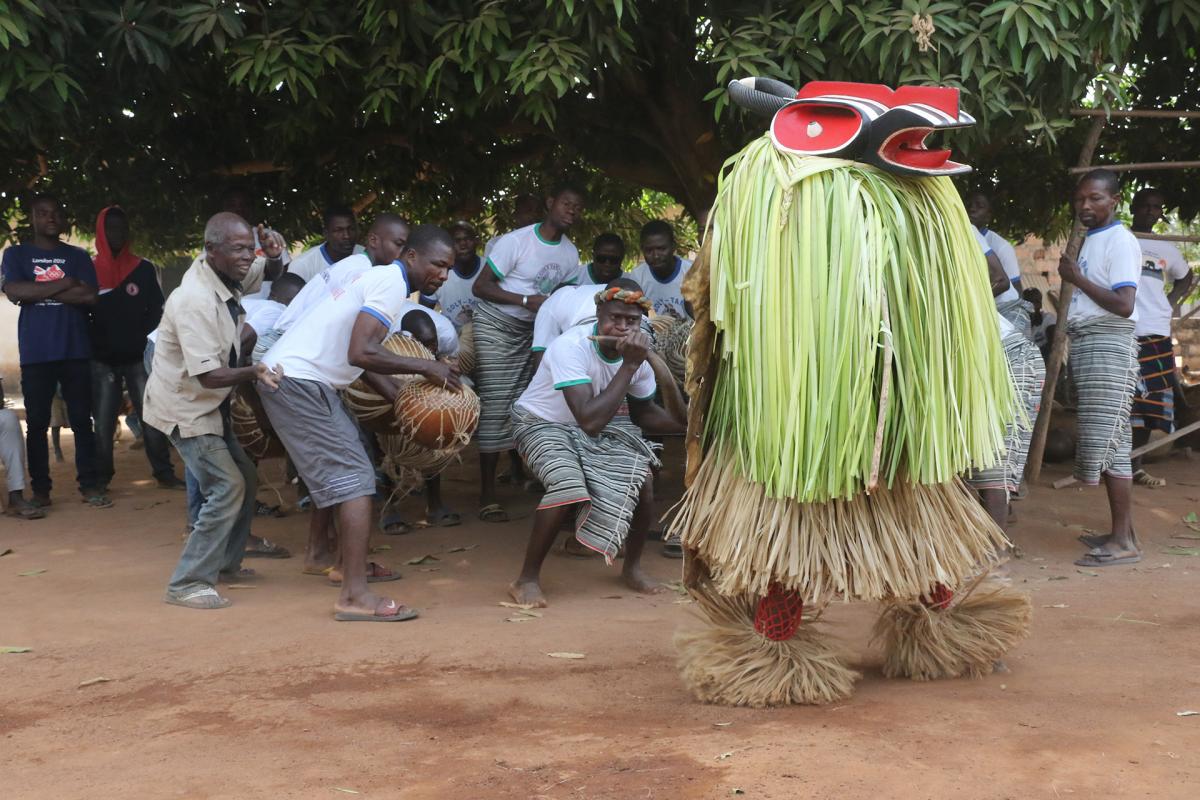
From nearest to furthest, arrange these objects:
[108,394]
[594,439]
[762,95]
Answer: [762,95], [594,439], [108,394]

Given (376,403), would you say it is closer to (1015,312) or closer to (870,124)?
(870,124)

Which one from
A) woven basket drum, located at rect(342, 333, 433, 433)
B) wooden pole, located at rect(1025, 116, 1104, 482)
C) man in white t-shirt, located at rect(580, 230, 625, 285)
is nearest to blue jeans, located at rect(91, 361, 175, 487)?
woven basket drum, located at rect(342, 333, 433, 433)

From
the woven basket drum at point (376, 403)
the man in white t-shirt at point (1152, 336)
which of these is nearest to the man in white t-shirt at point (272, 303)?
the woven basket drum at point (376, 403)


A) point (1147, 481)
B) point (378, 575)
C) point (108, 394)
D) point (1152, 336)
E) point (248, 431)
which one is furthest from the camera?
point (108, 394)

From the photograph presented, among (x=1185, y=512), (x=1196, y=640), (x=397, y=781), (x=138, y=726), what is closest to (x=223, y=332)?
(x=138, y=726)

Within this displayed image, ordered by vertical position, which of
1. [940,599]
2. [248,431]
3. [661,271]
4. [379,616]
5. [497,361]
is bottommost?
[379,616]

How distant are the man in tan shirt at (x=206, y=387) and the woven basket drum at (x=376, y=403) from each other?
25.7 inches

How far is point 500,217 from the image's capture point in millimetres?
11555

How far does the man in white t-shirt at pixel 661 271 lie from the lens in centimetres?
729

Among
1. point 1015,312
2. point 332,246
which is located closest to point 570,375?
point 332,246

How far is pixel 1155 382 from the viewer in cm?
673

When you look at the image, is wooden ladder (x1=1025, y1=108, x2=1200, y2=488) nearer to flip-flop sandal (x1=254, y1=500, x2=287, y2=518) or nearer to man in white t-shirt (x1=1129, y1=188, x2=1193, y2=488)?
man in white t-shirt (x1=1129, y1=188, x2=1193, y2=488)

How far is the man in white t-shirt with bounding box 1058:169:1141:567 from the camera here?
5695 millimetres

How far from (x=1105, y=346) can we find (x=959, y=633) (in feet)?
8.66
